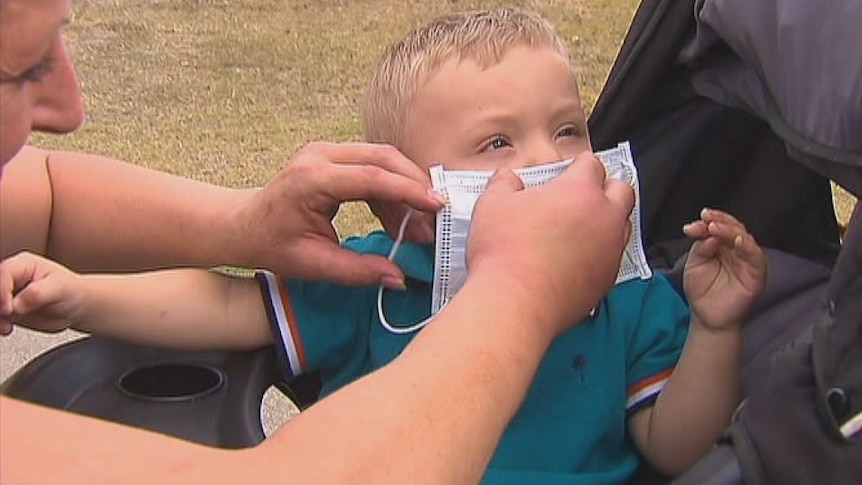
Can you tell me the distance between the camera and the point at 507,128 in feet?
6.18

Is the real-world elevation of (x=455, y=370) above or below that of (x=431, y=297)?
above

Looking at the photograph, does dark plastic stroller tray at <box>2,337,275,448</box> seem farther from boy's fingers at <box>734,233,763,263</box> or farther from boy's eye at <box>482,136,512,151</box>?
boy's fingers at <box>734,233,763,263</box>

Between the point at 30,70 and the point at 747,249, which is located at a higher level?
the point at 30,70

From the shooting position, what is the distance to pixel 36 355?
3.47 meters

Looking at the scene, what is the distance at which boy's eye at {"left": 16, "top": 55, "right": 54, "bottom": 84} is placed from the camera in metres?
1.15

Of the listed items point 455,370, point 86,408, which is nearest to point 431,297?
point 86,408

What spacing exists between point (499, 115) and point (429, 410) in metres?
0.68

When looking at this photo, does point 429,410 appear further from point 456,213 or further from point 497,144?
point 497,144

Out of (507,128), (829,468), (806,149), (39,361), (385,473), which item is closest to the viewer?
(385,473)

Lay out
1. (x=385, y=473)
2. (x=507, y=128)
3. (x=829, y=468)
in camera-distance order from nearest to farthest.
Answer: (x=385, y=473) → (x=829, y=468) → (x=507, y=128)

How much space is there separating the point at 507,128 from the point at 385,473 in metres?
0.75

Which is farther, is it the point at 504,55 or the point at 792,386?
the point at 504,55

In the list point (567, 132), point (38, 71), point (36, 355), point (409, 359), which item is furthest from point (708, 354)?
point (36, 355)

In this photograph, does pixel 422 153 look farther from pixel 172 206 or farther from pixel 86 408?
pixel 86 408
